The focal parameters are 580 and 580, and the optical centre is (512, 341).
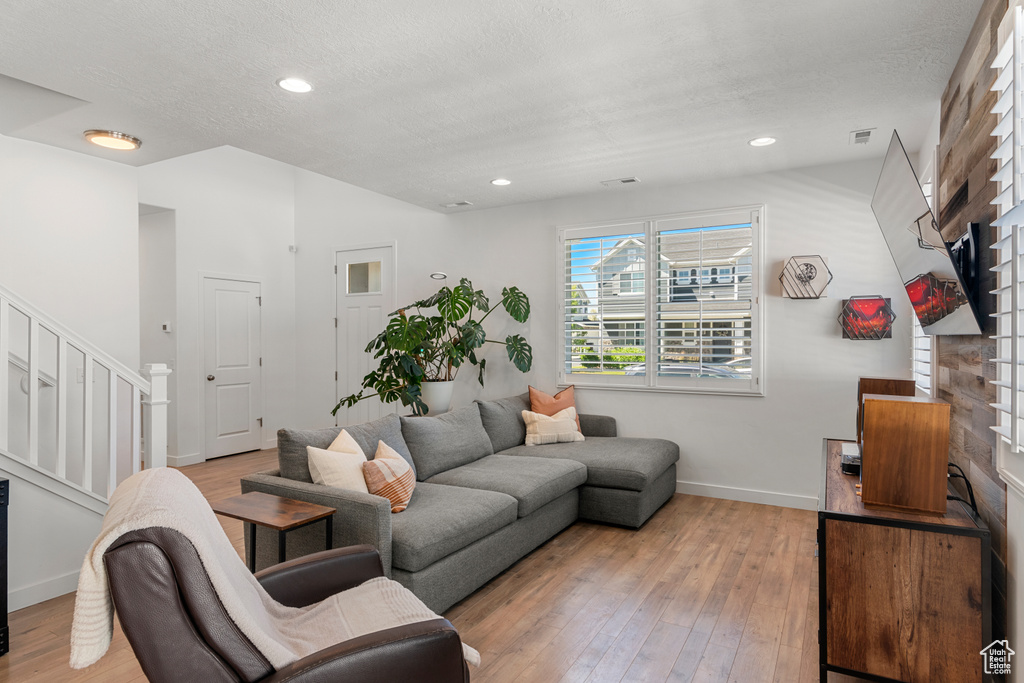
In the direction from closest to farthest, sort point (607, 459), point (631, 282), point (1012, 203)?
point (1012, 203) → point (607, 459) → point (631, 282)

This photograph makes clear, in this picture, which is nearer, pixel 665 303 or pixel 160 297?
pixel 665 303

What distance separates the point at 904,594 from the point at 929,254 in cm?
117

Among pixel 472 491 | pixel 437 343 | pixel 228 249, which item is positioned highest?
pixel 228 249

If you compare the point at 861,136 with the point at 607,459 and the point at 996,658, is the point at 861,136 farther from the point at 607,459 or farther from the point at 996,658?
the point at 996,658

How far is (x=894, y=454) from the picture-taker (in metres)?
1.97

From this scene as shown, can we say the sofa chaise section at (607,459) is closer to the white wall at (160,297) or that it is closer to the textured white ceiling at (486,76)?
the textured white ceiling at (486,76)

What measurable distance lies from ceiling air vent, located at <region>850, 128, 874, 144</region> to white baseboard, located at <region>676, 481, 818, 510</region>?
97.9 inches

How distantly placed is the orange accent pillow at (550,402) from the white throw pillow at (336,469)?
7.04 ft

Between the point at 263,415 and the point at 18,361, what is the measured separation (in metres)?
3.15

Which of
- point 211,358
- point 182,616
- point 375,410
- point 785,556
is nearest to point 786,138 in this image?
point 785,556

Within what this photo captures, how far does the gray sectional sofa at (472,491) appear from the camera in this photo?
259 cm

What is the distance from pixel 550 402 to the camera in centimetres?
488

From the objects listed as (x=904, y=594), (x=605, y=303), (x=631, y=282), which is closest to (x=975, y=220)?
(x=904, y=594)

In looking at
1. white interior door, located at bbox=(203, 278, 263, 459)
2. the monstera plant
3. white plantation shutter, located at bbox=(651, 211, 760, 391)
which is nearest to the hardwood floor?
white plantation shutter, located at bbox=(651, 211, 760, 391)
